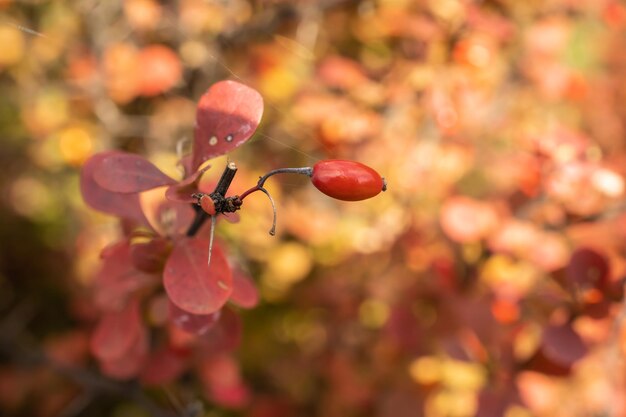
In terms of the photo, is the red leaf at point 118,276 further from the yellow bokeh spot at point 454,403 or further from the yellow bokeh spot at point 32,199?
the yellow bokeh spot at point 32,199

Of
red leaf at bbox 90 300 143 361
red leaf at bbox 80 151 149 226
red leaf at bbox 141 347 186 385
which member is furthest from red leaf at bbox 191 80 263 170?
red leaf at bbox 141 347 186 385

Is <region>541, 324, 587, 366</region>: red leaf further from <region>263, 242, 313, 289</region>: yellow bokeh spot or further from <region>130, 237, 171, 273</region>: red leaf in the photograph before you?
<region>263, 242, 313, 289</region>: yellow bokeh spot

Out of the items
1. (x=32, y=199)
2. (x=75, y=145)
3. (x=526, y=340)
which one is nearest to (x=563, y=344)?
(x=526, y=340)

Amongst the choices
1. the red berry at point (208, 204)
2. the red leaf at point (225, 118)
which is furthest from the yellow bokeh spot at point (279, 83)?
the red berry at point (208, 204)

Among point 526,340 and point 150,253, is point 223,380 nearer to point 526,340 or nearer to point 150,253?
point 150,253


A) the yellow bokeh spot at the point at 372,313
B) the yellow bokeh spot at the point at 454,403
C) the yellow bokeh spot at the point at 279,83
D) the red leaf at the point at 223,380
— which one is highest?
the yellow bokeh spot at the point at 279,83

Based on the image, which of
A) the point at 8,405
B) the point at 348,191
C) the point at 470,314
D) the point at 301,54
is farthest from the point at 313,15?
the point at 8,405

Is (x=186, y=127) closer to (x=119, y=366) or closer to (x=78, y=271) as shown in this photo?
(x=78, y=271)
